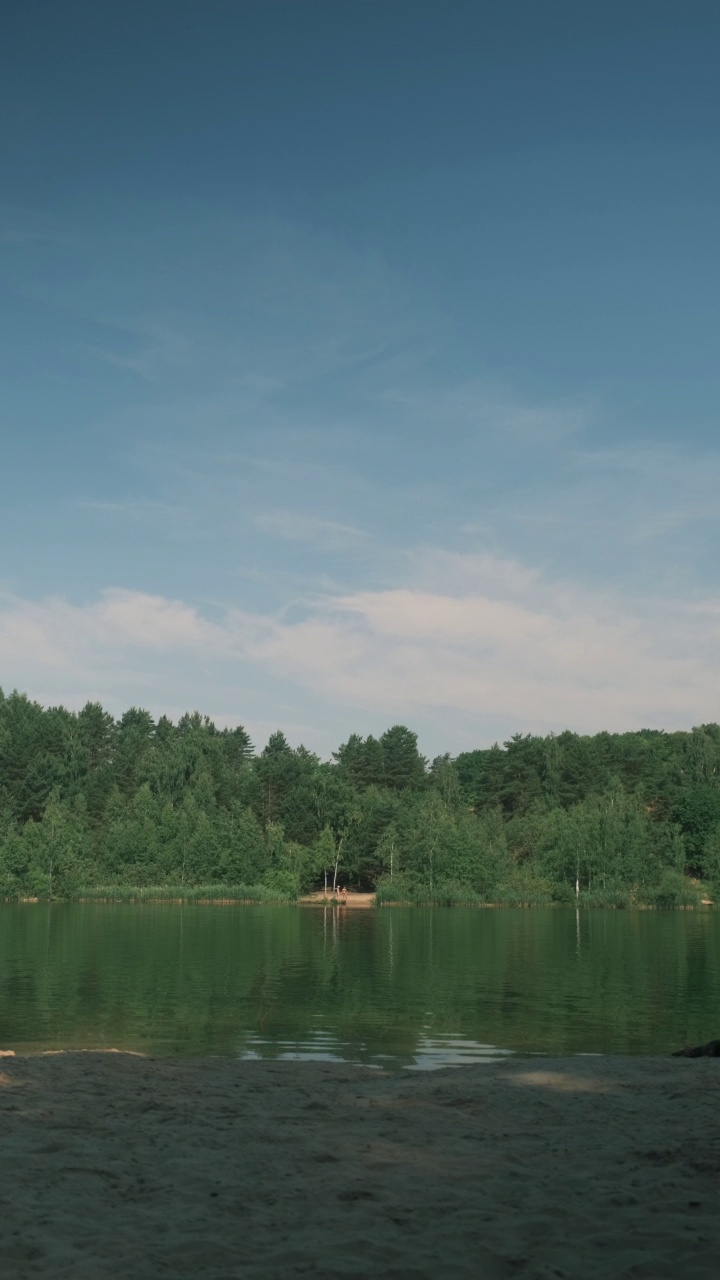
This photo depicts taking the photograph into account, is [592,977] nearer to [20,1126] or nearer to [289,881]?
[20,1126]

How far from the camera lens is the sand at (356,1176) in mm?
7871

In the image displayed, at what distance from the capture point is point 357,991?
109 feet

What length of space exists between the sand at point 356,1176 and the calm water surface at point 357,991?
6984mm

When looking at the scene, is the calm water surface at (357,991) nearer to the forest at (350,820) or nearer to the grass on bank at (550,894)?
the grass on bank at (550,894)

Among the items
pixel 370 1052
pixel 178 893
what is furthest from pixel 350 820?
pixel 370 1052

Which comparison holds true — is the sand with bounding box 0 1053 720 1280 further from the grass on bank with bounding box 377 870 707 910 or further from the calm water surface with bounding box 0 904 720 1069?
the grass on bank with bounding box 377 870 707 910

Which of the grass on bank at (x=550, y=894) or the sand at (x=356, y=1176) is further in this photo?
the grass on bank at (x=550, y=894)

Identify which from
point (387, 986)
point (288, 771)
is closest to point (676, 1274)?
point (387, 986)

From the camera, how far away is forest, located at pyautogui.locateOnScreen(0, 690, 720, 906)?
112188mm

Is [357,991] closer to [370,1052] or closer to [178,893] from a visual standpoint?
[370,1052]

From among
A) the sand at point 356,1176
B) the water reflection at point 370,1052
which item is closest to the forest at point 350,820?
the water reflection at point 370,1052

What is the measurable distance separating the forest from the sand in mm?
96294

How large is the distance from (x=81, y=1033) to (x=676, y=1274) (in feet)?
61.8

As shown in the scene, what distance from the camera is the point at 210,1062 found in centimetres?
1805
